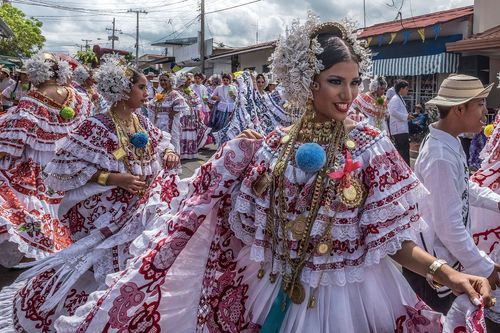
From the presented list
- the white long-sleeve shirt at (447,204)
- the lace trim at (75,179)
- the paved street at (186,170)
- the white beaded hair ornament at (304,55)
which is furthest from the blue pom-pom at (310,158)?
the paved street at (186,170)

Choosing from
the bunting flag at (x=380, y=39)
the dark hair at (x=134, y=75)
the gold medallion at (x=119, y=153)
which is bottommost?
the gold medallion at (x=119, y=153)

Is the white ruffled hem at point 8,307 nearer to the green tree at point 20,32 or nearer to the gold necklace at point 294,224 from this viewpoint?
the gold necklace at point 294,224

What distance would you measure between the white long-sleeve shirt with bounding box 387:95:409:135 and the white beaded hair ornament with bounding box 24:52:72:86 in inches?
240

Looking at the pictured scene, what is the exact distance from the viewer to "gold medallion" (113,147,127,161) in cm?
385

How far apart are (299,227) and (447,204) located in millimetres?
947

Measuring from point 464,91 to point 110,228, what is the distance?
8.32ft

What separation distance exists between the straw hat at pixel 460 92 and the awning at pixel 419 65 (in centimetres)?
1406

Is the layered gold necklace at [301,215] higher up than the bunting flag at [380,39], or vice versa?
the bunting flag at [380,39]

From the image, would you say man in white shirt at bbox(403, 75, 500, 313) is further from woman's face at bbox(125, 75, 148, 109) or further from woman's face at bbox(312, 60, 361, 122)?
woman's face at bbox(125, 75, 148, 109)

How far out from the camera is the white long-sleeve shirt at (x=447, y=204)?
2.65 meters

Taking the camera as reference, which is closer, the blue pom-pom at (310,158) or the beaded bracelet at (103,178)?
the blue pom-pom at (310,158)

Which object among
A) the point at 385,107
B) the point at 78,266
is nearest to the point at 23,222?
the point at 78,266

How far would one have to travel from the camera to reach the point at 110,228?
151 inches

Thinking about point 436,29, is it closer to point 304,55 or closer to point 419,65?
point 419,65
